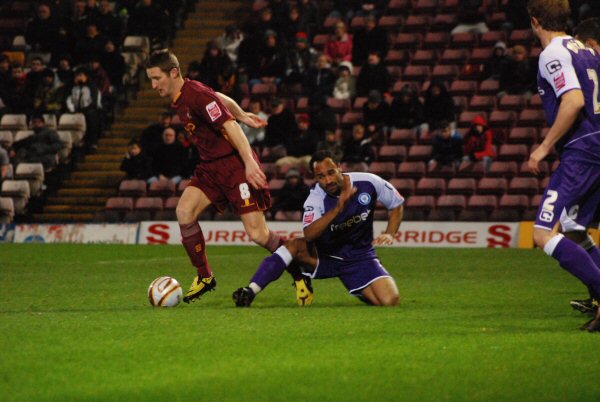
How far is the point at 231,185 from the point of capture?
10156 millimetres

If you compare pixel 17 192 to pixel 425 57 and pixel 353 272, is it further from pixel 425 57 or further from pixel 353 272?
pixel 353 272

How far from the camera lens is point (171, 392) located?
17.8 ft

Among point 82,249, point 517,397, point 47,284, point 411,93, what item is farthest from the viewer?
point 411,93

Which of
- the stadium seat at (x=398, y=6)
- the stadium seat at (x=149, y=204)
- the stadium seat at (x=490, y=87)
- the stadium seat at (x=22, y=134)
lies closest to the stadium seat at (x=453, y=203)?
the stadium seat at (x=490, y=87)

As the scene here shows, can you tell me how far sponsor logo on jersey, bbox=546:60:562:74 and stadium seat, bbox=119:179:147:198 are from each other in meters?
15.8

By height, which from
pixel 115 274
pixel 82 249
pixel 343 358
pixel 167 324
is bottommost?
pixel 82 249

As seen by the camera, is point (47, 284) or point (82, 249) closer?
point (47, 284)

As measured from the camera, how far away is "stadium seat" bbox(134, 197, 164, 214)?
22.1 metres

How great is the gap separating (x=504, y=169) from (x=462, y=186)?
82cm

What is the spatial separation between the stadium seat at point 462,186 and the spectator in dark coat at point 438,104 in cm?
120

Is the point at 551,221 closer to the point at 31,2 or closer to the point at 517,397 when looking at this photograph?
the point at 517,397

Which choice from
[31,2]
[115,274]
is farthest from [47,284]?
[31,2]

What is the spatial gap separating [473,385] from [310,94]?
703 inches

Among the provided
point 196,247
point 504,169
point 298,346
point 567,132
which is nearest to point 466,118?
point 504,169
